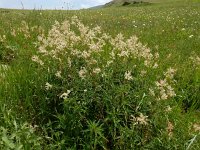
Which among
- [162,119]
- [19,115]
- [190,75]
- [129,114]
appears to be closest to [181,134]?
[162,119]

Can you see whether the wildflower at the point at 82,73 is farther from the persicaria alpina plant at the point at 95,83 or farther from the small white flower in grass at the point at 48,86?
the small white flower in grass at the point at 48,86

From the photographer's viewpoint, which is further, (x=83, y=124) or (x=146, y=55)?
(x=146, y=55)

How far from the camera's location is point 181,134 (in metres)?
5.79

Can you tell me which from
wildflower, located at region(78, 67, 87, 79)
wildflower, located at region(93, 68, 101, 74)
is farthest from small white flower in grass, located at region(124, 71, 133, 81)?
wildflower, located at region(78, 67, 87, 79)

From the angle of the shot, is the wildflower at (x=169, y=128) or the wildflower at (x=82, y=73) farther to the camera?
the wildflower at (x=82, y=73)

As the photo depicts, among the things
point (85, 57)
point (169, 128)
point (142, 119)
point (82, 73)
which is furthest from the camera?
point (85, 57)

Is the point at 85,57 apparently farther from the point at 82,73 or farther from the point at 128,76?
the point at 128,76

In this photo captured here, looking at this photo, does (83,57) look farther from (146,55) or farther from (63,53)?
(146,55)

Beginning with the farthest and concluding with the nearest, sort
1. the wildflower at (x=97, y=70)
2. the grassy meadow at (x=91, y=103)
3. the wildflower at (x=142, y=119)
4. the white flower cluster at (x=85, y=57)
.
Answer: the white flower cluster at (x=85, y=57) → the wildflower at (x=97, y=70) → the grassy meadow at (x=91, y=103) → the wildflower at (x=142, y=119)

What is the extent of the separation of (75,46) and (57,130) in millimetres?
1238

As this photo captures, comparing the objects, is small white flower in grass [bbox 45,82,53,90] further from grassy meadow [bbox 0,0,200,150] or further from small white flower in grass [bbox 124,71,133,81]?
small white flower in grass [bbox 124,71,133,81]

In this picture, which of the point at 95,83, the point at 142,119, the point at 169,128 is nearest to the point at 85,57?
the point at 95,83

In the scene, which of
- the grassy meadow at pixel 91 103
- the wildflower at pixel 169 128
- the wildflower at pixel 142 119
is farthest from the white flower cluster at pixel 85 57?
the wildflower at pixel 169 128

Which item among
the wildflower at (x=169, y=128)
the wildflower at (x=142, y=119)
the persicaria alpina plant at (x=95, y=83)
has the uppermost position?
the persicaria alpina plant at (x=95, y=83)
